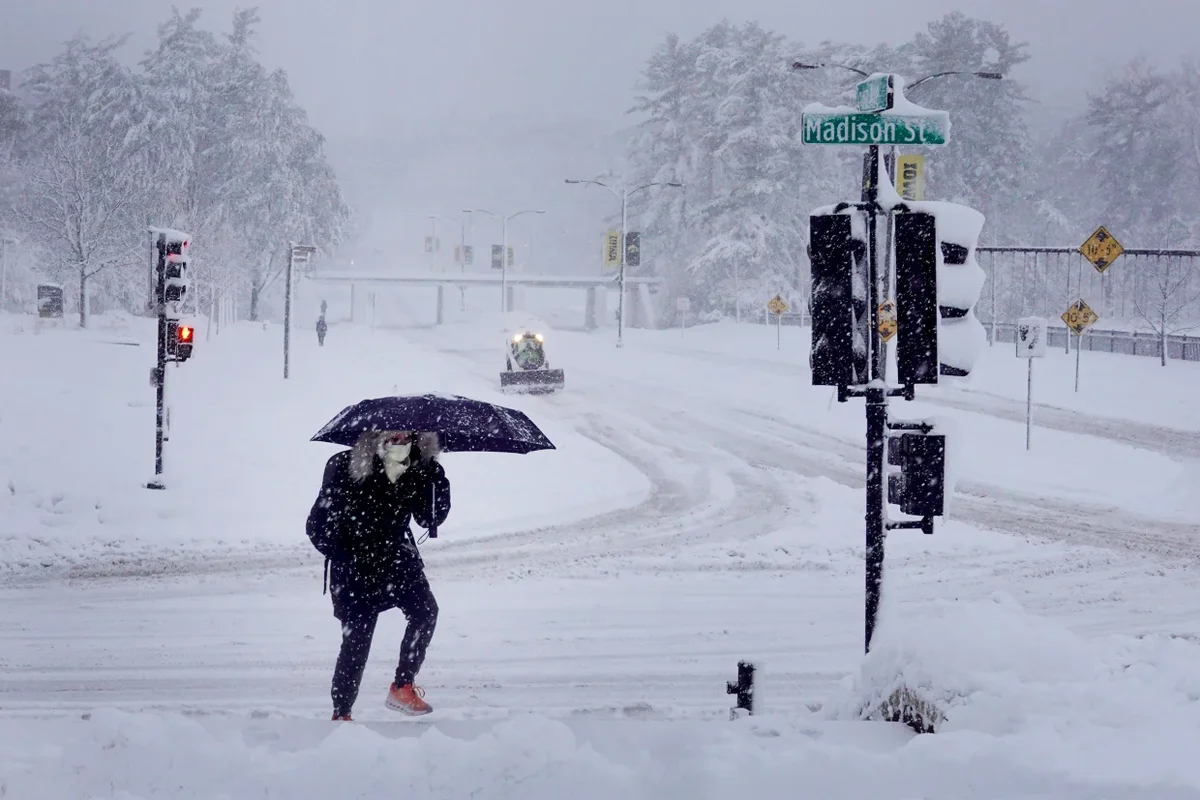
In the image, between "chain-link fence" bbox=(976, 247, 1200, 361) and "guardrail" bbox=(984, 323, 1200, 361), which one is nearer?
"guardrail" bbox=(984, 323, 1200, 361)

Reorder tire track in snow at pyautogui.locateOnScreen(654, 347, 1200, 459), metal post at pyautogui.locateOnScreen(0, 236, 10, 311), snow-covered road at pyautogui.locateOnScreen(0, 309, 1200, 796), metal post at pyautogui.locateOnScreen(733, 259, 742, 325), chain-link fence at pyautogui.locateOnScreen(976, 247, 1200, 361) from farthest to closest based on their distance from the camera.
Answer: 1. metal post at pyautogui.locateOnScreen(733, 259, 742, 325)
2. metal post at pyautogui.locateOnScreen(0, 236, 10, 311)
3. chain-link fence at pyautogui.locateOnScreen(976, 247, 1200, 361)
4. tire track in snow at pyautogui.locateOnScreen(654, 347, 1200, 459)
5. snow-covered road at pyautogui.locateOnScreen(0, 309, 1200, 796)

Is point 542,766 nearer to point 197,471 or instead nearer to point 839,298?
point 839,298

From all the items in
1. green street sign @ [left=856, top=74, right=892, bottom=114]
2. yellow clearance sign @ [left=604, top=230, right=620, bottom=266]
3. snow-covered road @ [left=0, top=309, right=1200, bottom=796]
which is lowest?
snow-covered road @ [left=0, top=309, right=1200, bottom=796]

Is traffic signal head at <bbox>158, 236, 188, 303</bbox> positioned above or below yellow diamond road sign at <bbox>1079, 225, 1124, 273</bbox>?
below

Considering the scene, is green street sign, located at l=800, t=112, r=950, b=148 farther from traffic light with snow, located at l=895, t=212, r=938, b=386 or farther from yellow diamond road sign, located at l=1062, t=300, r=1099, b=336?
yellow diamond road sign, located at l=1062, t=300, r=1099, b=336

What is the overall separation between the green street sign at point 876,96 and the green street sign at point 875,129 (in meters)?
0.06

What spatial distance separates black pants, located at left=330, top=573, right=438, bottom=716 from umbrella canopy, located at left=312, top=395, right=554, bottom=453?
0.88 meters

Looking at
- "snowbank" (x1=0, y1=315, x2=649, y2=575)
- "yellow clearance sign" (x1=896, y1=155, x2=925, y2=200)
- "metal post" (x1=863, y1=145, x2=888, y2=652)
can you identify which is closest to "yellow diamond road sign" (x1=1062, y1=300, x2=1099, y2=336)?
"yellow clearance sign" (x1=896, y1=155, x2=925, y2=200)

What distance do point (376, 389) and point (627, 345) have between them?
21.8 m

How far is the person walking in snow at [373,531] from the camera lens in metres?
5.76

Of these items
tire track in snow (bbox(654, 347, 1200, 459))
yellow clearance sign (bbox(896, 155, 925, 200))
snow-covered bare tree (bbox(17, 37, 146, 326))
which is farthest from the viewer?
snow-covered bare tree (bbox(17, 37, 146, 326))

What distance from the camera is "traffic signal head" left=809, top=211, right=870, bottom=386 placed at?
6297mm

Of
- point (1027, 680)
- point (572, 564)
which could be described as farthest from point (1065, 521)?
point (1027, 680)

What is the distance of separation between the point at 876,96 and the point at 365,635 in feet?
15.3
